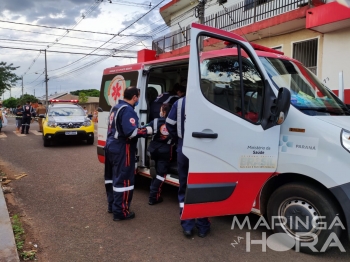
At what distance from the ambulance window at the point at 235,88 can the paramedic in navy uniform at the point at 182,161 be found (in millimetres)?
516

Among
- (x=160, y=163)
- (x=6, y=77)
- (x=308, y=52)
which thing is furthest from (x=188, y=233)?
(x=6, y=77)

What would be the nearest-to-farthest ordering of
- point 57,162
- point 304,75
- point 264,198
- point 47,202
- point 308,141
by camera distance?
point 308,141
point 264,198
point 304,75
point 47,202
point 57,162

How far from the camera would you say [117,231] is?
3.88 metres

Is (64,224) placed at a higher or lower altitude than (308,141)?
lower

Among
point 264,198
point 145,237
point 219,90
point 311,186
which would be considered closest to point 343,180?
point 311,186

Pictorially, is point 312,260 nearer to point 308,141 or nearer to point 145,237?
point 308,141

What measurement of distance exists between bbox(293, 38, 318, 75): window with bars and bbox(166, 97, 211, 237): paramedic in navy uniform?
787cm

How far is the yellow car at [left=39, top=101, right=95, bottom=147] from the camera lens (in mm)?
10898

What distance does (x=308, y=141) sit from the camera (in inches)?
122

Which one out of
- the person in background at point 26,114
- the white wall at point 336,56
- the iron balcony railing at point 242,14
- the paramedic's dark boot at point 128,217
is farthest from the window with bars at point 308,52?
the person in background at point 26,114

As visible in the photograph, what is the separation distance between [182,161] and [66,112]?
951 cm

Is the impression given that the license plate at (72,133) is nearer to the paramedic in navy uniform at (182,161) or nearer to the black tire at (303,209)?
the paramedic in navy uniform at (182,161)

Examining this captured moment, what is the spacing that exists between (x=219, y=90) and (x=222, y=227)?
1848 mm

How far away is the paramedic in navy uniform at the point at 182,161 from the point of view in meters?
3.60
